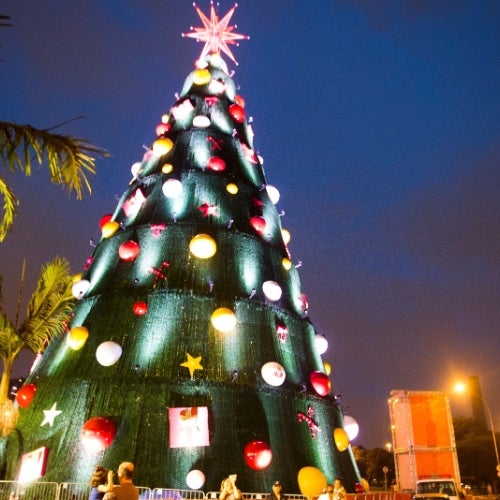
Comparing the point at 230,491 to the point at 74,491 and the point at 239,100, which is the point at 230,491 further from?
the point at 239,100

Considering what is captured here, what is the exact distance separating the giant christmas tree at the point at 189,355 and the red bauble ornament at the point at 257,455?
1.4 inches

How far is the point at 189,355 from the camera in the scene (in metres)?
17.7

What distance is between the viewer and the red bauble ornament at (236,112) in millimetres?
25969

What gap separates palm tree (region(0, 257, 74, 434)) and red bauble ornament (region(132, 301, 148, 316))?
10.0 feet

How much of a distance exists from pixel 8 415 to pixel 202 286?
Result: 309 inches

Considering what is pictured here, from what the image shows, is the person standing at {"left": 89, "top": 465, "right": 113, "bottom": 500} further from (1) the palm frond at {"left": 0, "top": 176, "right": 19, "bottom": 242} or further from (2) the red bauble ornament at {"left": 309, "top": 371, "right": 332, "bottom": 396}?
(2) the red bauble ornament at {"left": 309, "top": 371, "right": 332, "bottom": 396}

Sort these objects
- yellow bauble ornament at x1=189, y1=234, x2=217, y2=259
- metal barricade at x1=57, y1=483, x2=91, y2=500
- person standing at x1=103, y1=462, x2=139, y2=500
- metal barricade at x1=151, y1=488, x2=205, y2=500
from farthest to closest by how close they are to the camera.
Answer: yellow bauble ornament at x1=189, y1=234, x2=217, y2=259, metal barricade at x1=151, y1=488, x2=205, y2=500, metal barricade at x1=57, y1=483, x2=91, y2=500, person standing at x1=103, y1=462, x2=139, y2=500

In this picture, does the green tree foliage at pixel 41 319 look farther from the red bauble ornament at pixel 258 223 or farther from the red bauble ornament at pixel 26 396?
the red bauble ornament at pixel 258 223

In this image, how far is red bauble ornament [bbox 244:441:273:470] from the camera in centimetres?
1587

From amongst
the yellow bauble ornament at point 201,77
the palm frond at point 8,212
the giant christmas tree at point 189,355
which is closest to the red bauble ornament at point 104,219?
the giant christmas tree at point 189,355

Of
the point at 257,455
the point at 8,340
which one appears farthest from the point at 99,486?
the point at 8,340

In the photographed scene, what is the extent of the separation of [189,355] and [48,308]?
601cm

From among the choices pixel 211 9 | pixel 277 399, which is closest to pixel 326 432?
pixel 277 399

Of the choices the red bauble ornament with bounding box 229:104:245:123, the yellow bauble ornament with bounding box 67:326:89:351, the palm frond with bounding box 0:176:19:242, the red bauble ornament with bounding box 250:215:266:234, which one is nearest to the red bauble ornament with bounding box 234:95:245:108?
the red bauble ornament with bounding box 229:104:245:123
